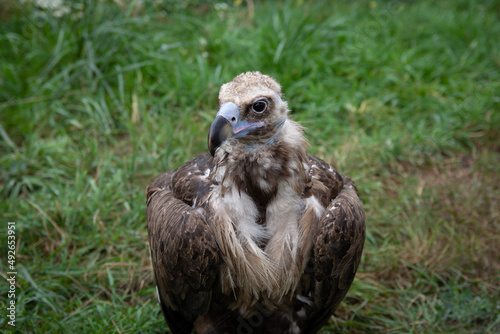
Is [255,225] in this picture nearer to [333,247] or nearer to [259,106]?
[333,247]

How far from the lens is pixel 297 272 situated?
270 centimetres

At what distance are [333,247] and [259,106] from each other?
81 centimetres

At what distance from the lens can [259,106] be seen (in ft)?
8.21

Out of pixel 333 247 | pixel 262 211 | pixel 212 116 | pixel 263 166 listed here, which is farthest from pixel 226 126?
pixel 212 116

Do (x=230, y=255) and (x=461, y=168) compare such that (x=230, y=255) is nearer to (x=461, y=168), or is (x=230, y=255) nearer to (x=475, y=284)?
(x=475, y=284)

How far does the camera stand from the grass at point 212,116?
3648 mm

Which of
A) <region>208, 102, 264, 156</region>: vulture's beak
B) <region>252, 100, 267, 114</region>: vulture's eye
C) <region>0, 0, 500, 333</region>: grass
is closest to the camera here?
<region>208, 102, 264, 156</region>: vulture's beak

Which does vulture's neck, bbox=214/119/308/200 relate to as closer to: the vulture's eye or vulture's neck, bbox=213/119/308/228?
vulture's neck, bbox=213/119/308/228

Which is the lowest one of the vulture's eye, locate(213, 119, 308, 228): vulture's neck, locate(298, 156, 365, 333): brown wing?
locate(298, 156, 365, 333): brown wing

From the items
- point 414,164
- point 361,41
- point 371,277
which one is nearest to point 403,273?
point 371,277

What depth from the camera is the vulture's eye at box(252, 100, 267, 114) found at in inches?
97.9

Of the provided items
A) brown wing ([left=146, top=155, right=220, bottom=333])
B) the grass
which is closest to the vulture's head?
brown wing ([left=146, top=155, right=220, bottom=333])

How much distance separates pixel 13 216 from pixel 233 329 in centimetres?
209

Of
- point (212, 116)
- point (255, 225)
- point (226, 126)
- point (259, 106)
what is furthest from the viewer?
point (212, 116)
